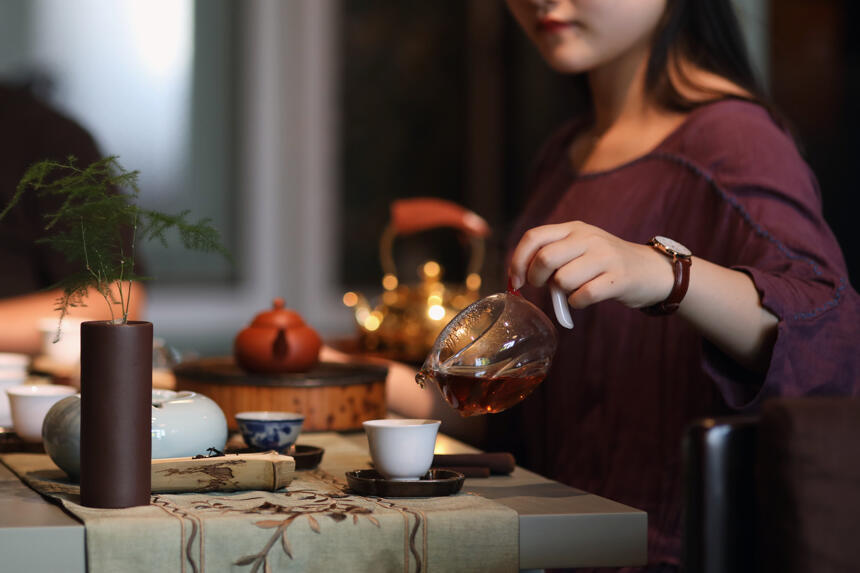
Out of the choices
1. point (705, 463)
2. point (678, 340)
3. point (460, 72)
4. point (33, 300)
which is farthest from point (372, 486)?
point (460, 72)

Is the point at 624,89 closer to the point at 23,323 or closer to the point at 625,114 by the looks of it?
the point at 625,114

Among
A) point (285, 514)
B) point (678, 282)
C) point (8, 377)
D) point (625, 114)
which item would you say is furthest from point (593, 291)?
point (8, 377)

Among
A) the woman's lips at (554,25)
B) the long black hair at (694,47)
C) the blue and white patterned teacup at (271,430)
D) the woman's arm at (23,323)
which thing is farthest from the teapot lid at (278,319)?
the woman's arm at (23,323)

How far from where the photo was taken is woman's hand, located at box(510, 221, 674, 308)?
0.99 metres

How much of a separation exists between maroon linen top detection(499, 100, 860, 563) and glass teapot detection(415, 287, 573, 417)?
0.28m

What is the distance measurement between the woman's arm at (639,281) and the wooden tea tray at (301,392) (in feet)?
1.29

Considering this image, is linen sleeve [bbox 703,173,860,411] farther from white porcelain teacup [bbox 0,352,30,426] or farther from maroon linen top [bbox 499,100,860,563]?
white porcelain teacup [bbox 0,352,30,426]

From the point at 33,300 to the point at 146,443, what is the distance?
4.54ft

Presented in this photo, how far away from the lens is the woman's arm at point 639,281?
100 cm

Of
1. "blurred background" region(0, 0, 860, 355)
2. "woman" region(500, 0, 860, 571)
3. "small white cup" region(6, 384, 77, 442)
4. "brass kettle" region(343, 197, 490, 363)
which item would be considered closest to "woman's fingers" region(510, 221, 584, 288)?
"woman" region(500, 0, 860, 571)

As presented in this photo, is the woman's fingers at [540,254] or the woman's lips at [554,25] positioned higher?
the woman's lips at [554,25]

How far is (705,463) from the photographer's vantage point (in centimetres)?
72

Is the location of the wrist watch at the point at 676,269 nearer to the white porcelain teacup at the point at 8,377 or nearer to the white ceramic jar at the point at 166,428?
the white ceramic jar at the point at 166,428

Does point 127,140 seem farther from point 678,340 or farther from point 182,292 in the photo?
point 678,340
